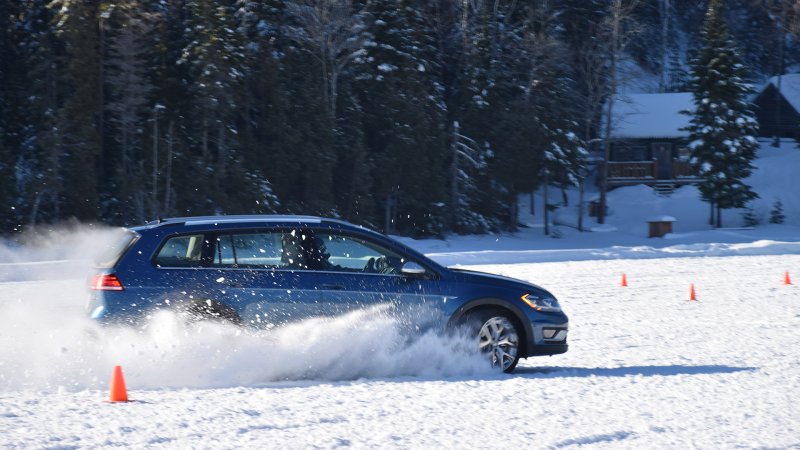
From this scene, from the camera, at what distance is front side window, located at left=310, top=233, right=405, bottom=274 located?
9406 mm

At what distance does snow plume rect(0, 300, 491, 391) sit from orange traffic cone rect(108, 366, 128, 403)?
774 mm

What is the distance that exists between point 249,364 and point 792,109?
6277 cm

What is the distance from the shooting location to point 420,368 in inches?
376

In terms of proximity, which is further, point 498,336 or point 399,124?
point 399,124

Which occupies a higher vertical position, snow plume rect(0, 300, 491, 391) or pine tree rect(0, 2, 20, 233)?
pine tree rect(0, 2, 20, 233)

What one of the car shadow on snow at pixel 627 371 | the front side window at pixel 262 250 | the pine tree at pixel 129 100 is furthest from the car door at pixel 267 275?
the pine tree at pixel 129 100

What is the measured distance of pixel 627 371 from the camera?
10086 millimetres

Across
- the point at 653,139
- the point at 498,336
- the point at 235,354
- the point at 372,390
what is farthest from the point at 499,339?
the point at 653,139

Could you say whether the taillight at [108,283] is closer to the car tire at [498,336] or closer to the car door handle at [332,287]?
the car door handle at [332,287]

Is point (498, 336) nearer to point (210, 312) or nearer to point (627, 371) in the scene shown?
point (627, 371)

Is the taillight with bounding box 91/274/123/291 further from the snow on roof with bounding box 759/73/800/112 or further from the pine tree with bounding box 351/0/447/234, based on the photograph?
the snow on roof with bounding box 759/73/800/112

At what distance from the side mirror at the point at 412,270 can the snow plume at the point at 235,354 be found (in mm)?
450

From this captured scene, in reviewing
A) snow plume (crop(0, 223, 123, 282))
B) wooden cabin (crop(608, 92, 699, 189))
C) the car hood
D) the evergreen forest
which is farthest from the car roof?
wooden cabin (crop(608, 92, 699, 189))

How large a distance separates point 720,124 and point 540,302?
4214cm
